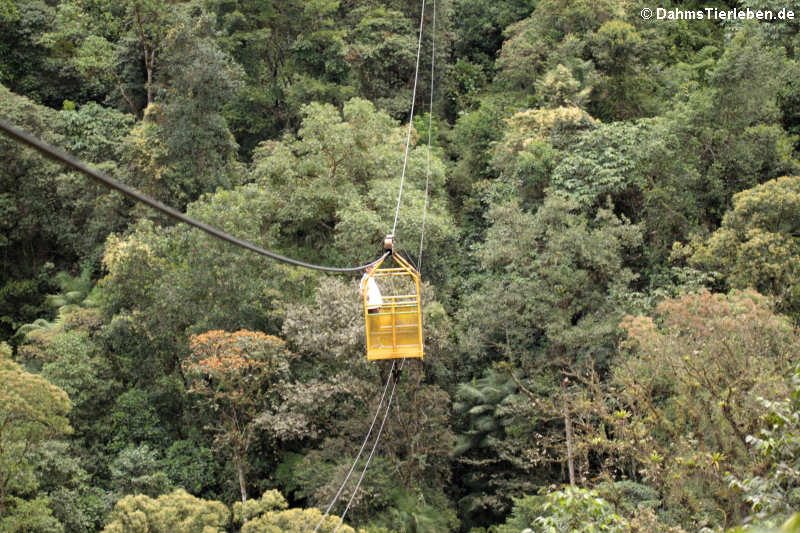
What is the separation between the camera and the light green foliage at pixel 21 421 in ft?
34.6

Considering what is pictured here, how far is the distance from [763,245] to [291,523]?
8525 mm

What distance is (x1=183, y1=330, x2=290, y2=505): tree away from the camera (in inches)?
503

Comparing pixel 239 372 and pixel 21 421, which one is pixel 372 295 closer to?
pixel 239 372

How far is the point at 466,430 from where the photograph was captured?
14633 millimetres

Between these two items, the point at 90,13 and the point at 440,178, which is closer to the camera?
the point at 440,178

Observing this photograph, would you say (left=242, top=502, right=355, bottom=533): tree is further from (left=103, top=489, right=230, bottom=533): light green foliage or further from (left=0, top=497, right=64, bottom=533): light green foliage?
(left=0, top=497, right=64, bottom=533): light green foliage

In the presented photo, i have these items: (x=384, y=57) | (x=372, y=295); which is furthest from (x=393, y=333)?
(x=384, y=57)

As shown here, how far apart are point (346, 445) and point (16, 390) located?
5211 millimetres

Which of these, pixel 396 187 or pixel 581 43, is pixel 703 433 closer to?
pixel 396 187

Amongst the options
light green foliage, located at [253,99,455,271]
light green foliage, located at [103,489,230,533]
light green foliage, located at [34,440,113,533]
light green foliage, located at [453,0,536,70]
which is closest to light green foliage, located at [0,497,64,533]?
light green foliage, located at [34,440,113,533]

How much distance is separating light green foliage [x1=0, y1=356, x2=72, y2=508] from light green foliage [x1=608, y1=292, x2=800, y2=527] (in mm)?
8088

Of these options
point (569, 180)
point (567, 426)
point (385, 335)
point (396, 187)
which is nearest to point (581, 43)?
point (569, 180)

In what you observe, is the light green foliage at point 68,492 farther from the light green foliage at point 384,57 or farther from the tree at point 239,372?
the light green foliage at point 384,57

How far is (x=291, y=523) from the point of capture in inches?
414
